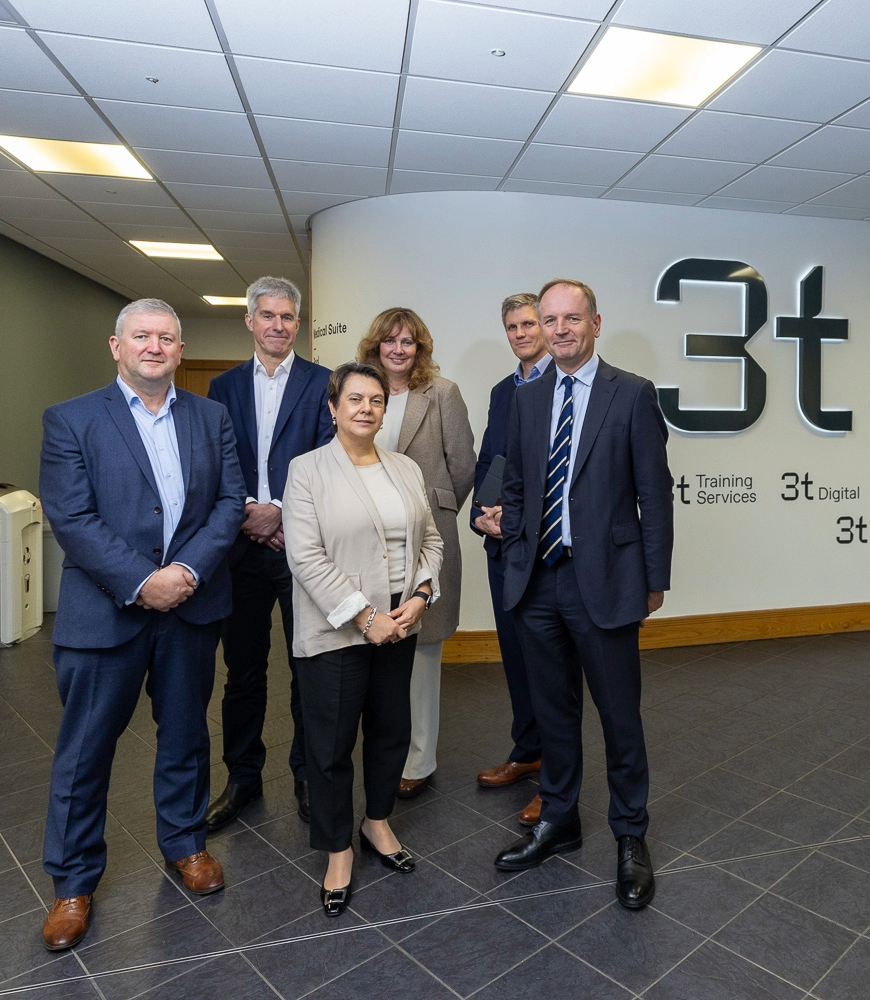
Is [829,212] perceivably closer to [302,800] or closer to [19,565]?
[302,800]

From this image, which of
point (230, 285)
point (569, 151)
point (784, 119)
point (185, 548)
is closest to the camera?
point (185, 548)

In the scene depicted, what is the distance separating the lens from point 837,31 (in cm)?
282

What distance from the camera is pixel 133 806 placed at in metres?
2.74

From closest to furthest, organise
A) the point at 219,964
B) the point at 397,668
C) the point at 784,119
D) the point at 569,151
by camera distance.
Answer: the point at 219,964 < the point at 397,668 < the point at 784,119 < the point at 569,151

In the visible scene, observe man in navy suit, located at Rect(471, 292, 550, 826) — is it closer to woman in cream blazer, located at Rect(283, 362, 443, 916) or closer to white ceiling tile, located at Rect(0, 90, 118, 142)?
woman in cream blazer, located at Rect(283, 362, 443, 916)

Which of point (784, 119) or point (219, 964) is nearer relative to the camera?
point (219, 964)

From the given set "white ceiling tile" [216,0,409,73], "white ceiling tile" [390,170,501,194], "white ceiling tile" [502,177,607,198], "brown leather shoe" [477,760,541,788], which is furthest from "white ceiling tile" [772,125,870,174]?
"brown leather shoe" [477,760,541,788]

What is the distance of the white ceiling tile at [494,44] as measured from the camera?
9.00 feet

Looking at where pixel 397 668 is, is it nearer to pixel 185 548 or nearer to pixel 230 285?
pixel 185 548

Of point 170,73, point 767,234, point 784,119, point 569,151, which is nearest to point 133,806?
point 170,73

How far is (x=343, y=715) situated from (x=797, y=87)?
3.30 m

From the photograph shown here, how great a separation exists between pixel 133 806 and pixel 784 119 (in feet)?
13.8

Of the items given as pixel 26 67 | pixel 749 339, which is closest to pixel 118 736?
pixel 26 67

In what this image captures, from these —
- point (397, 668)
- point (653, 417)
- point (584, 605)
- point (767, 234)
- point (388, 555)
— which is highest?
point (767, 234)
